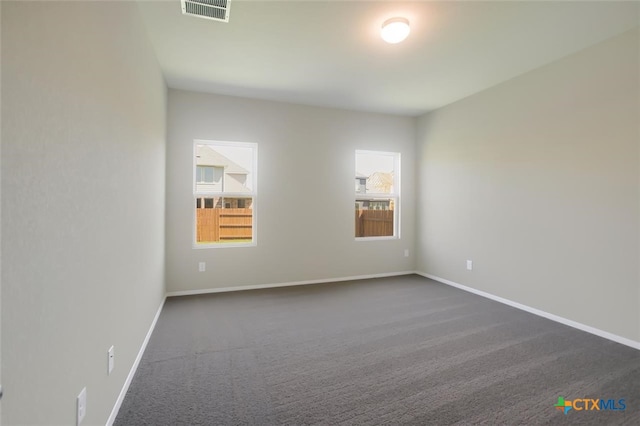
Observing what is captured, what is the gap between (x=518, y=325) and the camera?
3.01 meters

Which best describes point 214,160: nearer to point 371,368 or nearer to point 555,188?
point 371,368

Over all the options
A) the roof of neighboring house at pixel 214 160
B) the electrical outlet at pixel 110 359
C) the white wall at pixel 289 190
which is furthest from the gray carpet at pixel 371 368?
the roof of neighboring house at pixel 214 160

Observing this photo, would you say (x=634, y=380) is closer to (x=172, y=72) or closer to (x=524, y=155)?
(x=524, y=155)

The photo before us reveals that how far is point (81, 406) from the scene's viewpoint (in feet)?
4.11

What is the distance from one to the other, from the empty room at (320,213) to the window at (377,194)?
39 mm

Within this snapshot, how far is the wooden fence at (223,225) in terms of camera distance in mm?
4137

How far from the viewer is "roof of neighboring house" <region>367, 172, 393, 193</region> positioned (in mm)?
5090

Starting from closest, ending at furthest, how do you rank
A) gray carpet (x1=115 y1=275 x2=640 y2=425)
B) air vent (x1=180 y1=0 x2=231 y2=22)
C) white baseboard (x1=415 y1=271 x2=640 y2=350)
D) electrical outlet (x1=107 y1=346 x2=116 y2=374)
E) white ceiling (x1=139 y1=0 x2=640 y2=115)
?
1. electrical outlet (x1=107 y1=346 x2=116 y2=374)
2. gray carpet (x1=115 y1=275 x2=640 y2=425)
3. air vent (x1=180 y1=0 x2=231 y2=22)
4. white ceiling (x1=139 y1=0 x2=640 y2=115)
5. white baseboard (x1=415 y1=271 x2=640 y2=350)

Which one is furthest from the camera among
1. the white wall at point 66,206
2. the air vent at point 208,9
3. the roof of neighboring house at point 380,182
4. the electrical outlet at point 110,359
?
the roof of neighboring house at point 380,182

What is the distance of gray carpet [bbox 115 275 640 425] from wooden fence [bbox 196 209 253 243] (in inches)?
39.2

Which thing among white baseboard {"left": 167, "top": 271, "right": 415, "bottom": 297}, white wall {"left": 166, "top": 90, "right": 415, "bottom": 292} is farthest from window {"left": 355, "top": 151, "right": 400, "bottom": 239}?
white baseboard {"left": 167, "top": 271, "right": 415, "bottom": 297}

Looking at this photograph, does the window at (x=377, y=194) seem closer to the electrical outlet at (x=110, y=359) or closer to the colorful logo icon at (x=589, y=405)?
the colorful logo icon at (x=589, y=405)

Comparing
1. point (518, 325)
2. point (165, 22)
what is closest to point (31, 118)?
point (165, 22)

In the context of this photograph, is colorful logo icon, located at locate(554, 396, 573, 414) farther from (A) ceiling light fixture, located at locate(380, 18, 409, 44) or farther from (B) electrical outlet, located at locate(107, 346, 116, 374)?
(A) ceiling light fixture, located at locate(380, 18, 409, 44)
